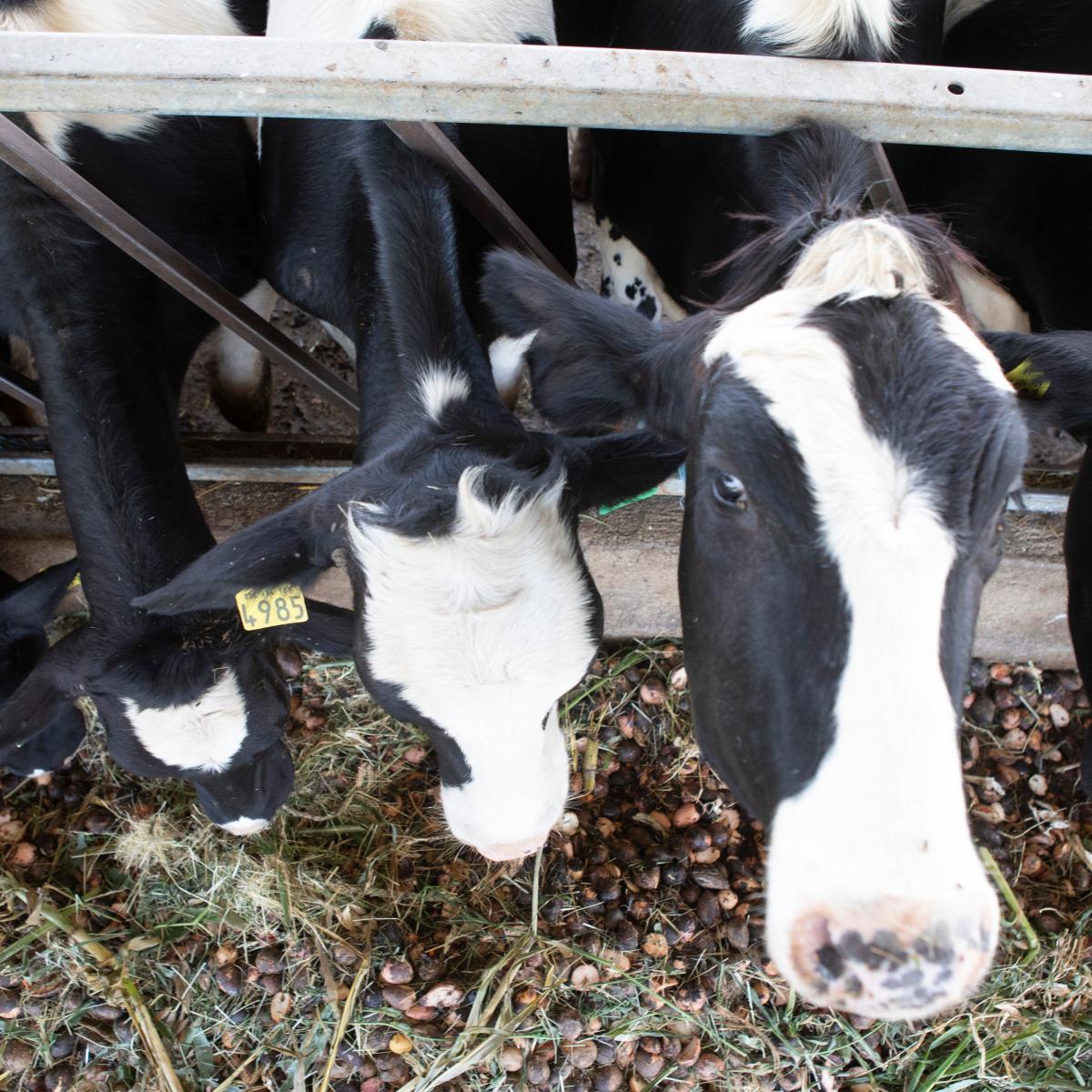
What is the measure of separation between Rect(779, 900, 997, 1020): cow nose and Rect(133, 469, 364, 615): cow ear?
48.7 inches

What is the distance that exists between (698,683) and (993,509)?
57 centimetres

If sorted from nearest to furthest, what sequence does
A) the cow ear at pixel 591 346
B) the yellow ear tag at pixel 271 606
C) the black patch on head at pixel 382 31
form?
1. the cow ear at pixel 591 346
2. the yellow ear tag at pixel 271 606
3. the black patch on head at pixel 382 31

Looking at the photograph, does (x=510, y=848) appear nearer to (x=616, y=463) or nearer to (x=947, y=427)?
(x=616, y=463)

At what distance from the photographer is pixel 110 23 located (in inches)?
103

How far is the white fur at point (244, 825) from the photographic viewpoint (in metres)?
2.68

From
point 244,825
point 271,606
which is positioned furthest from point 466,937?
point 271,606

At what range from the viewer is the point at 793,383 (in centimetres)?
139

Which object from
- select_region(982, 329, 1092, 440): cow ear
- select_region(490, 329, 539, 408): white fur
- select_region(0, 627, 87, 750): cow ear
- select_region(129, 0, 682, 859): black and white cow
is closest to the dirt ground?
select_region(0, 627, 87, 750): cow ear

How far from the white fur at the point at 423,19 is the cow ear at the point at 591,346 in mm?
836

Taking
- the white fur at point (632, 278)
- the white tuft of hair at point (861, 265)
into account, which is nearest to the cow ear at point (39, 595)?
the white fur at point (632, 278)

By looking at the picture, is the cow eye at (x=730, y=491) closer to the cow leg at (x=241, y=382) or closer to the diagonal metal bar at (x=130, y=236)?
the diagonal metal bar at (x=130, y=236)

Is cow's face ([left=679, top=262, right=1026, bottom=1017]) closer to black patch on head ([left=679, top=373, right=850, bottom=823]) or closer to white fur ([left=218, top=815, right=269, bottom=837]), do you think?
black patch on head ([left=679, top=373, right=850, bottom=823])

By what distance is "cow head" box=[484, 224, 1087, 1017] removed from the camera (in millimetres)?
1241

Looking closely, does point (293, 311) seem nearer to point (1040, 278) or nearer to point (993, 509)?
point (1040, 278)
